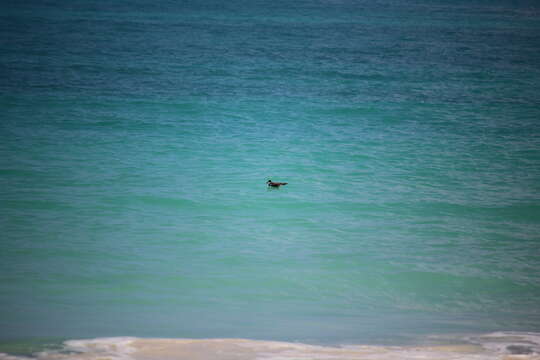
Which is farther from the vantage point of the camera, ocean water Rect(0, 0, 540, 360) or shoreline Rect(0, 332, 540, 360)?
ocean water Rect(0, 0, 540, 360)

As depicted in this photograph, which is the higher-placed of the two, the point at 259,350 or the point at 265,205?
the point at 265,205

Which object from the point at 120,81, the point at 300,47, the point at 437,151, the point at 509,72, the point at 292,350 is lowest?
the point at 292,350

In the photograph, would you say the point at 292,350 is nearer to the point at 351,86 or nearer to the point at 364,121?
the point at 364,121

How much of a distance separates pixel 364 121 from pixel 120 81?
31.4 ft

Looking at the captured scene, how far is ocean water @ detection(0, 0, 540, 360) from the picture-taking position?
8000 millimetres

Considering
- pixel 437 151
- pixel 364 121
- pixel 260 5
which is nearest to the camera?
pixel 437 151

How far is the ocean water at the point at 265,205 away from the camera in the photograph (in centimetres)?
800

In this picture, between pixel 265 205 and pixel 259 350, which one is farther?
pixel 265 205

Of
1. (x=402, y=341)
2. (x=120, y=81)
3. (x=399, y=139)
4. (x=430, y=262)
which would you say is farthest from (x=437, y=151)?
(x=120, y=81)

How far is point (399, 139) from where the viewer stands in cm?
1802

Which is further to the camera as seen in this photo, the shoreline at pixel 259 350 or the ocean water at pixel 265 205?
the ocean water at pixel 265 205

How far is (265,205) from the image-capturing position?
42.7ft

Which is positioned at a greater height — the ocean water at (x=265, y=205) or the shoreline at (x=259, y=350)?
the ocean water at (x=265, y=205)

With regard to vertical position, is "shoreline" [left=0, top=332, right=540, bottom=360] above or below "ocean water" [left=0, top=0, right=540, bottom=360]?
below
